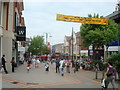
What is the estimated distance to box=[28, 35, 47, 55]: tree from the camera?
78688 millimetres

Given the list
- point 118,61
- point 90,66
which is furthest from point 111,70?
point 90,66

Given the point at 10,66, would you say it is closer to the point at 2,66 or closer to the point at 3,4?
the point at 2,66

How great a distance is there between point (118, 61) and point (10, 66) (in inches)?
399

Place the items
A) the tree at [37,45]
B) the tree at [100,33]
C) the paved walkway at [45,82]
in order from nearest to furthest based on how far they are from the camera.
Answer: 1. the paved walkway at [45,82]
2. the tree at [100,33]
3. the tree at [37,45]

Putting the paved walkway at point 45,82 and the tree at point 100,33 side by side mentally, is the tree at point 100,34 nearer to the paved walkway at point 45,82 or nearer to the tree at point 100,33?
the tree at point 100,33

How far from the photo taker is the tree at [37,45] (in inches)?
3098

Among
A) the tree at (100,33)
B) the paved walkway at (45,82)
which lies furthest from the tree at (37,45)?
the paved walkway at (45,82)

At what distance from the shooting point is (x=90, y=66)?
93.0 ft

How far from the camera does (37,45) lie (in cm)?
7875

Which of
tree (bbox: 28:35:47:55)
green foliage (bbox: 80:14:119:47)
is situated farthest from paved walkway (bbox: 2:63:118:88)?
tree (bbox: 28:35:47:55)

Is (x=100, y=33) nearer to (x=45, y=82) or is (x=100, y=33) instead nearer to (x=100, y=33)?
(x=100, y=33)

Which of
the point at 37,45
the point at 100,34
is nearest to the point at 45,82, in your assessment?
the point at 100,34

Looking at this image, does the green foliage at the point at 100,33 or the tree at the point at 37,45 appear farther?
the tree at the point at 37,45

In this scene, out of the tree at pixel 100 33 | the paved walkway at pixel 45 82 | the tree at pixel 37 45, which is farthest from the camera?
the tree at pixel 37 45
